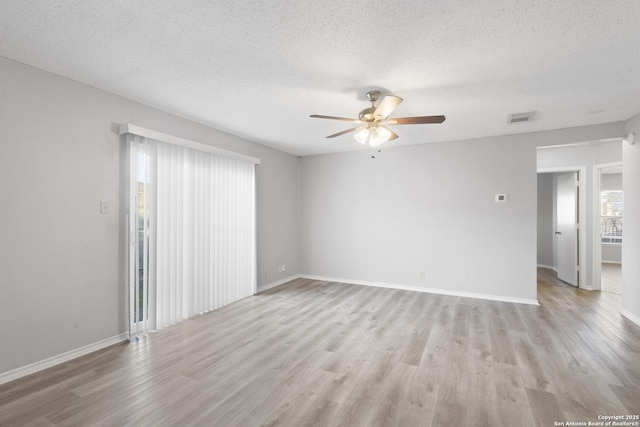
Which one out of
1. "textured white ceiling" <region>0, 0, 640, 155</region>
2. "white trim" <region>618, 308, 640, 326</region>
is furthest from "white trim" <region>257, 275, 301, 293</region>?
"white trim" <region>618, 308, 640, 326</region>

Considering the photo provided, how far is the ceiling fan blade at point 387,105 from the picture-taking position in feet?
8.20

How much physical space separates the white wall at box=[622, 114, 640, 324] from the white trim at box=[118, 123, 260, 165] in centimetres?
517

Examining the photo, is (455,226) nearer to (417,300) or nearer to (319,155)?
(417,300)

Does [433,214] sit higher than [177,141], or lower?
lower

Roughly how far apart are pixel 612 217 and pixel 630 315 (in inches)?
218

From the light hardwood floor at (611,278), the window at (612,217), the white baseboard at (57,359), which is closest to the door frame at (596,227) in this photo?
the light hardwood floor at (611,278)

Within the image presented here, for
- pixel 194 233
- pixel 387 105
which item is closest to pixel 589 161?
pixel 387 105

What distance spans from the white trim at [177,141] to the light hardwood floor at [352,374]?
221cm

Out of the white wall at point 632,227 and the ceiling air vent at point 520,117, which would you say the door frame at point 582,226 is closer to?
the white wall at point 632,227

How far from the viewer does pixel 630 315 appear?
364cm

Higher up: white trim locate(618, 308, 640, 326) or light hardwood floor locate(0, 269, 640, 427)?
white trim locate(618, 308, 640, 326)

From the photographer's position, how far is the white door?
519 centimetres

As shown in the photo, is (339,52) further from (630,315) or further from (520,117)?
(630,315)

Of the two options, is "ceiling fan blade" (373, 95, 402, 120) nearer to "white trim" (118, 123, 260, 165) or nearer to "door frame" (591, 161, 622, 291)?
"white trim" (118, 123, 260, 165)
